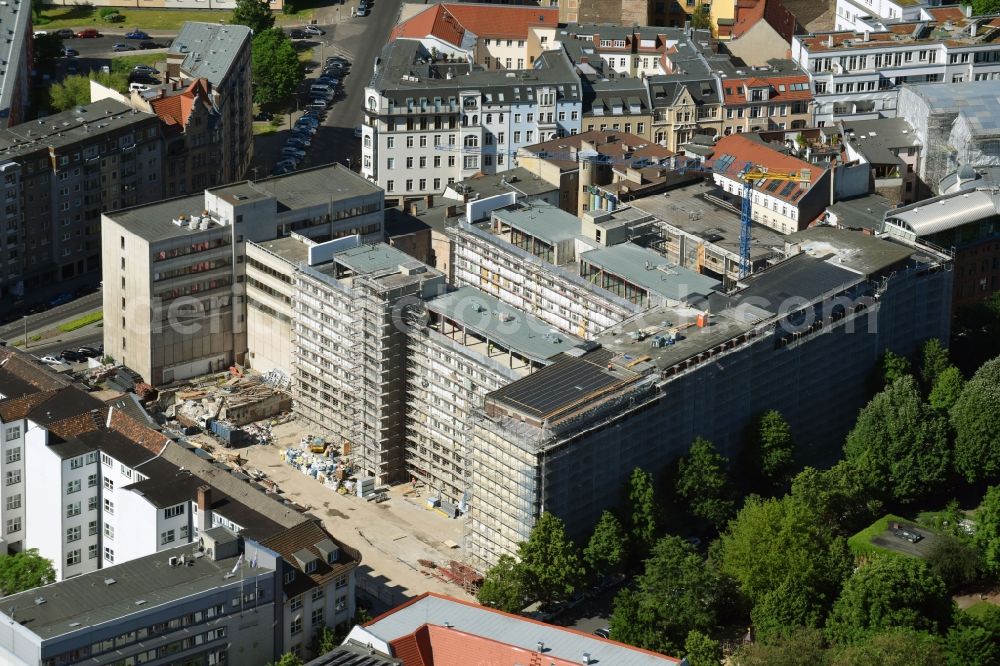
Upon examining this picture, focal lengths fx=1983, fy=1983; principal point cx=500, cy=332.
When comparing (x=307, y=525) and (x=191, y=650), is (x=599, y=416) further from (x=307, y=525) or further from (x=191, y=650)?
(x=191, y=650)

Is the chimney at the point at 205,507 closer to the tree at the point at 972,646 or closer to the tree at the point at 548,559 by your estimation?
the tree at the point at 548,559

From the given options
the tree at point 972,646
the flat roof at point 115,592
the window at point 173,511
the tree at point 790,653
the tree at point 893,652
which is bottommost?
the tree at point 972,646

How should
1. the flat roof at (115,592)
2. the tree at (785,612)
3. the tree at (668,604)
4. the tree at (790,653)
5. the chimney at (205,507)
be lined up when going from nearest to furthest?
the flat roof at (115,592) < the tree at (790,653) < the tree at (668,604) < the chimney at (205,507) < the tree at (785,612)

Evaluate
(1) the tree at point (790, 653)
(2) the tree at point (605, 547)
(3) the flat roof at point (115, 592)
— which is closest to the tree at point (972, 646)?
(1) the tree at point (790, 653)

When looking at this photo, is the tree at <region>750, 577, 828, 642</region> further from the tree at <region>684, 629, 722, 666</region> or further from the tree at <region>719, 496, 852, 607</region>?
the tree at <region>684, 629, 722, 666</region>

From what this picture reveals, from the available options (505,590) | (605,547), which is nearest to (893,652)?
(605,547)

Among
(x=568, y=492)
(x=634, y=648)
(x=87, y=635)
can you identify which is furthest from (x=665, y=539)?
(x=87, y=635)

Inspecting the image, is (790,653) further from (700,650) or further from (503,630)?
(503,630)
